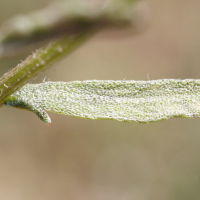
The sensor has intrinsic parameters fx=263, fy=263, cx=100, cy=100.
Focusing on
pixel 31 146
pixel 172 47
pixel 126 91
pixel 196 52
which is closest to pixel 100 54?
pixel 172 47

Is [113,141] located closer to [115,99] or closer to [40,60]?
[115,99]

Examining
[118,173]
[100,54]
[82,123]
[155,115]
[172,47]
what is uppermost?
[172,47]

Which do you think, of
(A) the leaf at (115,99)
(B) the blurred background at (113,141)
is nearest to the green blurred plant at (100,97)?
(A) the leaf at (115,99)

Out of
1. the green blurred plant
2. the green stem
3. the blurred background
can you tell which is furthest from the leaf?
the blurred background

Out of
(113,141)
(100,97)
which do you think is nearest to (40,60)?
(100,97)

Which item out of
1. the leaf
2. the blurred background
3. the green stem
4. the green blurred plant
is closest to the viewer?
the green stem

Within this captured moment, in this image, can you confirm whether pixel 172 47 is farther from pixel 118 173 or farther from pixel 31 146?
pixel 31 146

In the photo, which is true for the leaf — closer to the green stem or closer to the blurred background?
the green stem

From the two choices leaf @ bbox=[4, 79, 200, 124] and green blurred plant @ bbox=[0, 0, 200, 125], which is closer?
green blurred plant @ bbox=[0, 0, 200, 125]
